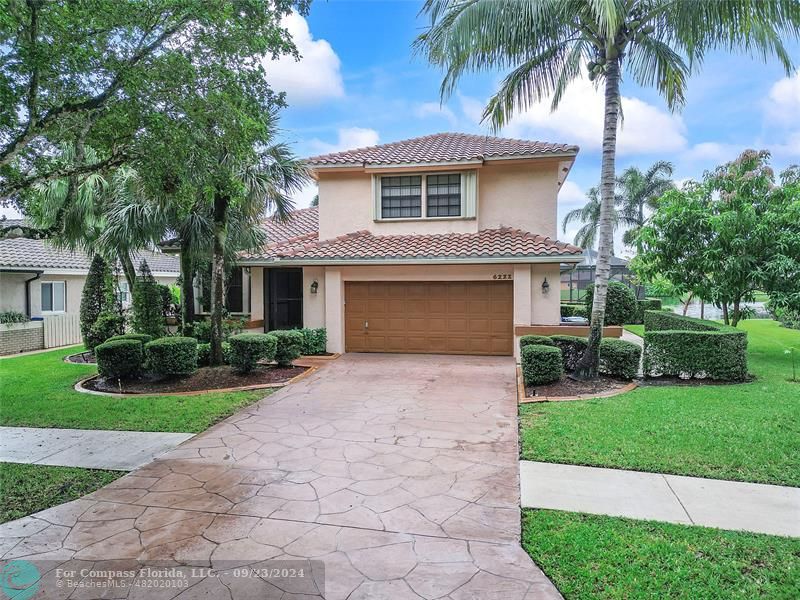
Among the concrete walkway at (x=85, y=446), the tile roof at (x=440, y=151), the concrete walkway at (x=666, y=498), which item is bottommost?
the concrete walkway at (x=85, y=446)

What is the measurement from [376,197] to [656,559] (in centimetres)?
1323

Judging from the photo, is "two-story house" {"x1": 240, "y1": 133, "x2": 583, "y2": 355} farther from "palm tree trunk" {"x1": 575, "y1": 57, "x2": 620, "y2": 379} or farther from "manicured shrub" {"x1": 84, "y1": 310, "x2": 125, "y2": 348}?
"manicured shrub" {"x1": 84, "y1": 310, "x2": 125, "y2": 348}

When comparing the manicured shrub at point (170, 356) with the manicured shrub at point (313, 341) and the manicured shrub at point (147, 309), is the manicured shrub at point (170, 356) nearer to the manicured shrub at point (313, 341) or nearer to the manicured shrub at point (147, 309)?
the manicured shrub at point (313, 341)

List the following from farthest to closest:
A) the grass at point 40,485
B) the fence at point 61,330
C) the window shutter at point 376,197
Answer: the fence at point 61,330
the window shutter at point 376,197
the grass at point 40,485

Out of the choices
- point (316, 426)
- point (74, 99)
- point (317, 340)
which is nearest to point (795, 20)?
point (316, 426)

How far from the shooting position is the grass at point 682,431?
18.8 ft

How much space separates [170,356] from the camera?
10.4m

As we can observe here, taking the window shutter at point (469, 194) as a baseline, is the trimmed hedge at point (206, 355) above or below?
below

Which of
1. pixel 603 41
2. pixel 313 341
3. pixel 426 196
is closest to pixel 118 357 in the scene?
pixel 313 341

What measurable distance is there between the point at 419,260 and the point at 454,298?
1.84m

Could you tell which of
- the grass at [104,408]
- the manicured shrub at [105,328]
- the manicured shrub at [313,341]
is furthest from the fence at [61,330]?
the manicured shrub at [313,341]

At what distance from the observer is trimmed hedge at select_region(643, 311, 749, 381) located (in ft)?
33.6

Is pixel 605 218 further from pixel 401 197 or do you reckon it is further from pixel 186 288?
pixel 186 288

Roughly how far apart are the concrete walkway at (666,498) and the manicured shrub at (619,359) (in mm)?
5217
